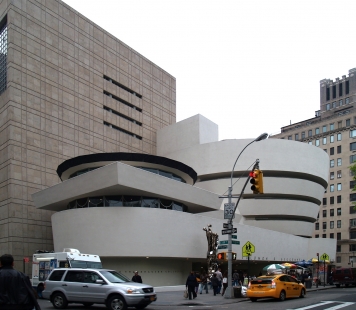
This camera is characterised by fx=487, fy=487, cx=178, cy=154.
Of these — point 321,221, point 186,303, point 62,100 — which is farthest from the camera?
point 321,221

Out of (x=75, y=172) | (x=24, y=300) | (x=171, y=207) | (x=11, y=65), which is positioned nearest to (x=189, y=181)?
(x=171, y=207)

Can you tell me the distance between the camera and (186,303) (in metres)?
25.0

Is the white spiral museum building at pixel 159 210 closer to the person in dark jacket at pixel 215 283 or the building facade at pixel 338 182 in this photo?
the person in dark jacket at pixel 215 283

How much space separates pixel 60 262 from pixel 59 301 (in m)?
7.64

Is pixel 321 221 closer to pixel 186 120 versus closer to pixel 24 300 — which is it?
pixel 186 120

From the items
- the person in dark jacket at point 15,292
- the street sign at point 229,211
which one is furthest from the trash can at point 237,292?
the person in dark jacket at point 15,292

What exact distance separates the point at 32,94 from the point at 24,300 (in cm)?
4957

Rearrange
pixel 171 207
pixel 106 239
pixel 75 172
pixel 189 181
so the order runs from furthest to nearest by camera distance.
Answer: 1. pixel 189 181
2. pixel 75 172
3. pixel 171 207
4. pixel 106 239

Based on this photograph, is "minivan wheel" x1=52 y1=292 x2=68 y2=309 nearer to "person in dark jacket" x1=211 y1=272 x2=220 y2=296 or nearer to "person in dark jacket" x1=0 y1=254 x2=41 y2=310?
"person in dark jacket" x1=211 y1=272 x2=220 y2=296

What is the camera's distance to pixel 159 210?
40.2m

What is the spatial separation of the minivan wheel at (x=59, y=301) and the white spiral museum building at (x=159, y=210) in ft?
46.9

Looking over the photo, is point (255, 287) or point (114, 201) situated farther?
point (114, 201)

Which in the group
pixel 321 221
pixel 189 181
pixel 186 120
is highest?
pixel 186 120

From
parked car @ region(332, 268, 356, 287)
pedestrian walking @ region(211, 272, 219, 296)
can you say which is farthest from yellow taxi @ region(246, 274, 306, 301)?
parked car @ region(332, 268, 356, 287)
